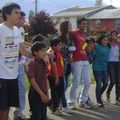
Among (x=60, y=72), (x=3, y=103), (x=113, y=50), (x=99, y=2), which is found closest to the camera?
(x=3, y=103)

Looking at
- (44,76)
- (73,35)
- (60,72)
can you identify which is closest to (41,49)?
(44,76)

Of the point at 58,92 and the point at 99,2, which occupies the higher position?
the point at 99,2

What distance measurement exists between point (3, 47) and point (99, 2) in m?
94.4

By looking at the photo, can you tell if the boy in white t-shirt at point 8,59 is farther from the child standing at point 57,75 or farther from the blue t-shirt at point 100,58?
the blue t-shirt at point 100,58

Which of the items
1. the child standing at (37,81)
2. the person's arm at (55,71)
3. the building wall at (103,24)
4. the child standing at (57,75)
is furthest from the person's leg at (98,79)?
the building wall at (103,24)

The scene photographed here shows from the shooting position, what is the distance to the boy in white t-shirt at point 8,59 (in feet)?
19.6

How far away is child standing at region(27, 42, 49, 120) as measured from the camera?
6.81 m

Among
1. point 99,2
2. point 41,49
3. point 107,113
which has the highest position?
point 99,2

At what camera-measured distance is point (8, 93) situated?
604 cm

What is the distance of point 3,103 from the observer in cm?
593

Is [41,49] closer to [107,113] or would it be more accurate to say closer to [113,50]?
[107,113]

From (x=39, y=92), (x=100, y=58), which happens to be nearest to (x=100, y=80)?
(x=100, y=58)

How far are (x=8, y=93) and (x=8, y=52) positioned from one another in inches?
21.8

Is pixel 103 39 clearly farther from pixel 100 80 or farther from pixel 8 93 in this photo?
pixel 8 93
